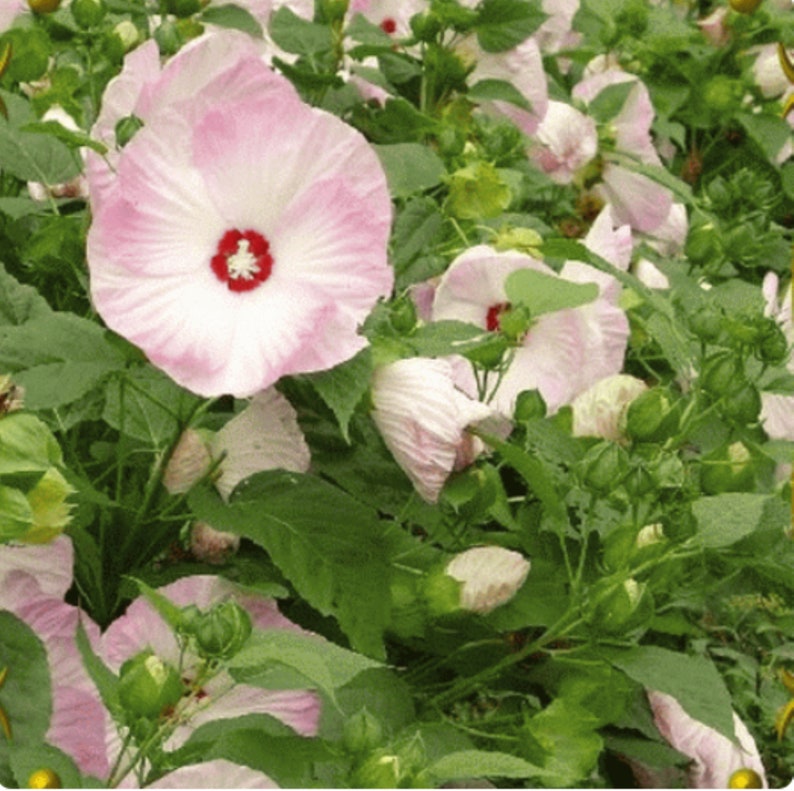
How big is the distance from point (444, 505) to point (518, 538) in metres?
0.05

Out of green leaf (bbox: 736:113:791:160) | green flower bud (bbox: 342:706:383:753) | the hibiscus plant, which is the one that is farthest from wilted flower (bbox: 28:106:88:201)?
green leaf (bbox: 736:113:791:160)

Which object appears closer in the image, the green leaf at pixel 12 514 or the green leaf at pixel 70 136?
the green leaf at pixel 12 514

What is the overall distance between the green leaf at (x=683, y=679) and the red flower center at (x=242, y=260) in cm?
25

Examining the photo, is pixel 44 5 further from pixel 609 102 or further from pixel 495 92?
pixel 609 102

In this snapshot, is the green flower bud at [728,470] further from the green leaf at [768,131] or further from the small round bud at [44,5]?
the green leaf at [768,131]

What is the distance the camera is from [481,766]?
664 millimetres

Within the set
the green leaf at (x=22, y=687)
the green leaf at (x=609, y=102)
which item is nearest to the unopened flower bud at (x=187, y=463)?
the green leaf at (x=22, y=687)

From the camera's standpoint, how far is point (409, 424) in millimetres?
821

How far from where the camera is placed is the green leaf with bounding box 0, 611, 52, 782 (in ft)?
2.44

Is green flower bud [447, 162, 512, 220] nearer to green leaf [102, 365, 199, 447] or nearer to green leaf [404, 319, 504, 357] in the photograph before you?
green leaf [404, 319, 504, 357]

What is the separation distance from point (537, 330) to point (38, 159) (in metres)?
0.30

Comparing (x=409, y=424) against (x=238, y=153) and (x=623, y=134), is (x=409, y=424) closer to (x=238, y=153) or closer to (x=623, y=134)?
(x=238, y=153)

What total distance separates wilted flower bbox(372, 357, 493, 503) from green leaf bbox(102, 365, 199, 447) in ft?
0.30

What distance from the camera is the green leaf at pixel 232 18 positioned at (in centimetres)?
121
